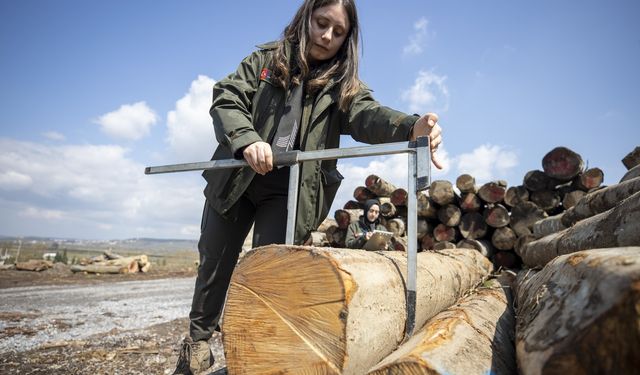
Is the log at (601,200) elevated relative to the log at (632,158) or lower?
lower

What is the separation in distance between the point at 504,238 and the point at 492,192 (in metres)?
0.73

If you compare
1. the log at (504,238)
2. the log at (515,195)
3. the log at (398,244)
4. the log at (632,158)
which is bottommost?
the log at (398,244)

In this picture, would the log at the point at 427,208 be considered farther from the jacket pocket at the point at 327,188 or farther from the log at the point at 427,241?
the jacket pocket at the point at 327,188

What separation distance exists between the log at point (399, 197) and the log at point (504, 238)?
1.63 meters

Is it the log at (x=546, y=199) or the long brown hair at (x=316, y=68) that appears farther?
the log at (x=546, y=199)

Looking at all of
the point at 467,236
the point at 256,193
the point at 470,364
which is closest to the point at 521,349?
the point at 470,364

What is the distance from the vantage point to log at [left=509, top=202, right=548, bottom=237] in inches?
205

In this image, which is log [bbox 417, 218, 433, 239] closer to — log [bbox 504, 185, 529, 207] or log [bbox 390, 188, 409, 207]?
log [bbox 390, 188, 409, 207]

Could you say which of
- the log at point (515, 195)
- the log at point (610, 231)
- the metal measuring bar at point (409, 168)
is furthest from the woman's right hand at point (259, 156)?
the log at point (515, 195)

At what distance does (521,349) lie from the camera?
3.22 ft

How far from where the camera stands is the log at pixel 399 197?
6531 mm

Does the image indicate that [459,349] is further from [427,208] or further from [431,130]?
[427,208]

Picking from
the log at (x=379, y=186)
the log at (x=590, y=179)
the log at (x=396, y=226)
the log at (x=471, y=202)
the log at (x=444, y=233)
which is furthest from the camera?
the log at (x=379, y=186)

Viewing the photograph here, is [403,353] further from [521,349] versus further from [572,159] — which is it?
[572,159]
